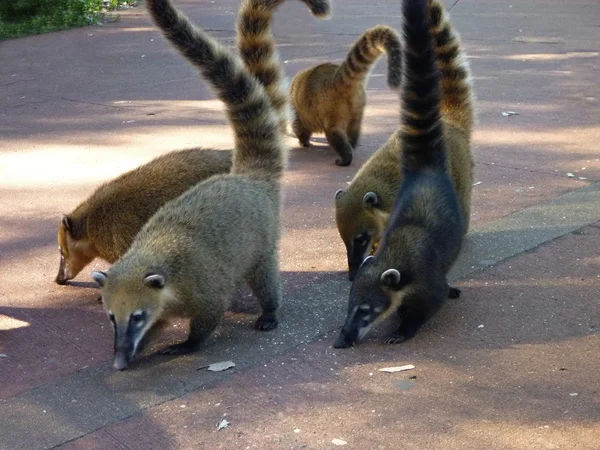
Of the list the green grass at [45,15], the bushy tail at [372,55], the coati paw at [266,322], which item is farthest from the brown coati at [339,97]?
the green grass at [45,15]

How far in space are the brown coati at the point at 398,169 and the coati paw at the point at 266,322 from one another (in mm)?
713

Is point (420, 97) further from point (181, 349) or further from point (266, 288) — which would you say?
point (181, 349)

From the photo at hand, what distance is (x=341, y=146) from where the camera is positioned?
26.4 ft

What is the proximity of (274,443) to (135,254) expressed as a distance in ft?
4.45

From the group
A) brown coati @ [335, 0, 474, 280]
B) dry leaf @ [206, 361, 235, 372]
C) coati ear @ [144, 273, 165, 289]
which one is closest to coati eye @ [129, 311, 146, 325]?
coati ear @ [144, 273, 165, 289]

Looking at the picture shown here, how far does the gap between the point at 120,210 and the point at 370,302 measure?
165 centimetres

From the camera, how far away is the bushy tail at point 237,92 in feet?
17.4

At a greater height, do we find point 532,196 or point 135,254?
point 135,254

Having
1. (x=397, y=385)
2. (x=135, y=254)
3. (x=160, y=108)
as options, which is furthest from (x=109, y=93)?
(x=397, y=385)

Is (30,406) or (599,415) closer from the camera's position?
(599,415)

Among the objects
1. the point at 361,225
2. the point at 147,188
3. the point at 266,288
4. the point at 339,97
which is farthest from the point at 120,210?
the point at 339,97

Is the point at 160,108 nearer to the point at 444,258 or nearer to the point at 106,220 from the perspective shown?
the point at 106,220

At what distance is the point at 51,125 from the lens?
9586 millimetres

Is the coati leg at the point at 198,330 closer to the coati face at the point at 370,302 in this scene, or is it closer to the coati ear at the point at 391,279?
the coati face at the point at 370,302
